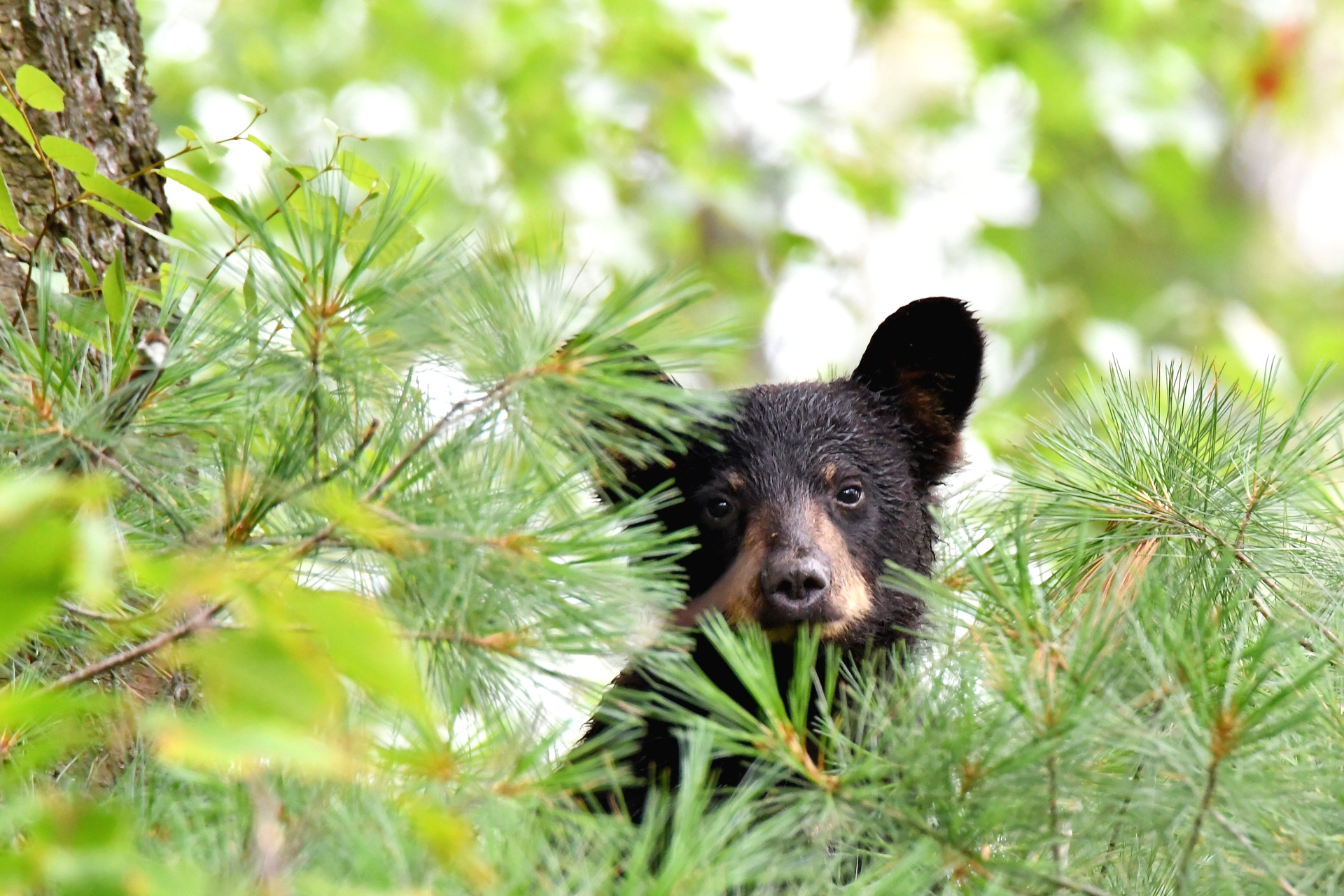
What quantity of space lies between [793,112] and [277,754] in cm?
584

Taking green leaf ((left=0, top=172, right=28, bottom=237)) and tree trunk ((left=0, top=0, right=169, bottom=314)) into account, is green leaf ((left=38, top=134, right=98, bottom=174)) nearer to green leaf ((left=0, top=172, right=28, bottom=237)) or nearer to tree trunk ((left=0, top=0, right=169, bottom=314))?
green leaf ((left=0, top=172, right=28, bottom=237))

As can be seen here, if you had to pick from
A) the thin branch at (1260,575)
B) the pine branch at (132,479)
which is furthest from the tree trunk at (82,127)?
the thin branch at (1260,575)

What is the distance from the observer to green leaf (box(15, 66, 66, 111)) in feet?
5.77

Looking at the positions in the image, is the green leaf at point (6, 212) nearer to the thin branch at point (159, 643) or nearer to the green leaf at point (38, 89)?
the green leaf at point (38, 89)

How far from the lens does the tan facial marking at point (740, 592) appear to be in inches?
102

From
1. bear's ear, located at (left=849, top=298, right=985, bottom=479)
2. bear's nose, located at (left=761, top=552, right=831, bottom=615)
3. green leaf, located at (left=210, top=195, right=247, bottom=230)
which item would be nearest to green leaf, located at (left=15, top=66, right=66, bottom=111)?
green leaf, located at (left=210, top=195, right=247, bottom=230)

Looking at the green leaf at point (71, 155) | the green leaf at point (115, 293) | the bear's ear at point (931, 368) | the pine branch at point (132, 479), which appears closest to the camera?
the pine branch at point (132, 479)

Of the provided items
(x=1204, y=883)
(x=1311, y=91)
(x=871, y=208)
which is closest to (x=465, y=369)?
(x=1204, y=883)

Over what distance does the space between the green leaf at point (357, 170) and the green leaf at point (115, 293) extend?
325 mm

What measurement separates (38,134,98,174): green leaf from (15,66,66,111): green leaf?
6 cm

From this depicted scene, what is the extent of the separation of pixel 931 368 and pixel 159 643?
2.23 m

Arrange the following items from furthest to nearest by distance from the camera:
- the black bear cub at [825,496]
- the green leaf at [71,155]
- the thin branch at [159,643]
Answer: the black bear cub at [825,496], the green leaf at [71,155], the thin branch at [159,643]

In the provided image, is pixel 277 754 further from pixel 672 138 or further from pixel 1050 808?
pixel 672 138

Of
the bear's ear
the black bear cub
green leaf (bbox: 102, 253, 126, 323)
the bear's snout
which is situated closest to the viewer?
green leaf (bbox: 102, 253, 126, 323)
